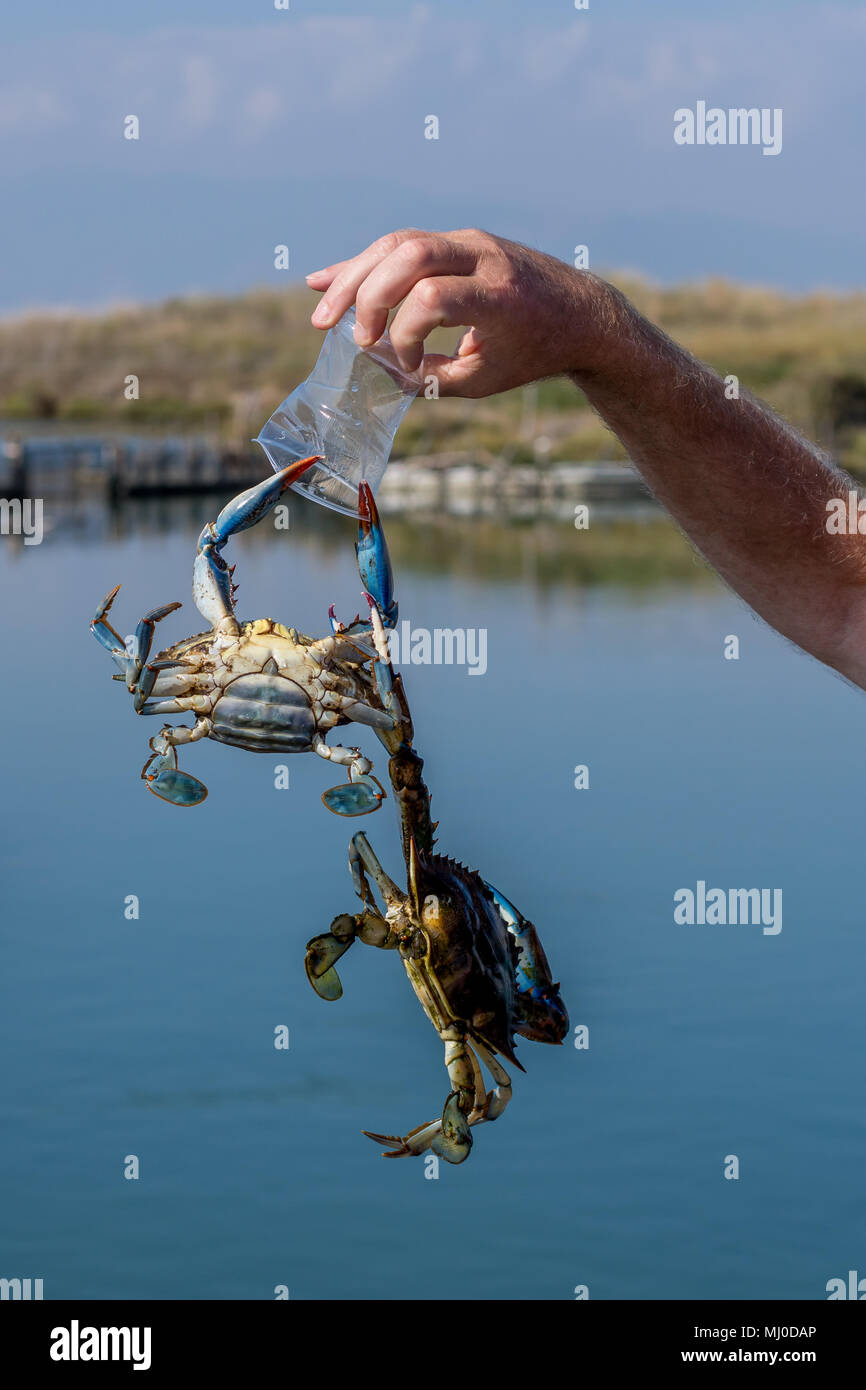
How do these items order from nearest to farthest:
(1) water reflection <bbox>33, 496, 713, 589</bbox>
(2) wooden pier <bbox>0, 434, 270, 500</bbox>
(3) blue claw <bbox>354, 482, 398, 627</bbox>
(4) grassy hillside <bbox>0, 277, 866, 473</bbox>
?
(3) blue claw <bbox>354, 482, 398, 627</bbox>, (1) water reflection <bbox>33, 496, 713, 589</bbox>, (2) wooden pier <bbox>0, 434, 270, 500</bbox>, (4) grassy hillside <bbox>0, 277, 866, 473</bbox>

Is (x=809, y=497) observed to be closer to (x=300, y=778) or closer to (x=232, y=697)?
(x=232, y=697)

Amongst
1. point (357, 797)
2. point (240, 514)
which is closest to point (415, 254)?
point (240, 514)

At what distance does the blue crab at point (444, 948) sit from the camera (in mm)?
3018

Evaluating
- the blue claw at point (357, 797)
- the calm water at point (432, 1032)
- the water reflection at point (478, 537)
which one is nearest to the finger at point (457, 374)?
the blue claw at point (357, 797)

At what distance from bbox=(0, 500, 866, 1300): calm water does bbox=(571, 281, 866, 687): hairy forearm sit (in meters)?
5.85

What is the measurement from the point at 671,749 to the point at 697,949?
7.54 metres

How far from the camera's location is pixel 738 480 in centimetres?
337

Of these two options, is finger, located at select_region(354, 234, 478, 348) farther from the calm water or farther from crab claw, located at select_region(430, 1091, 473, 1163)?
the calm water

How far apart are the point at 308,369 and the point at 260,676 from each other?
54631mm

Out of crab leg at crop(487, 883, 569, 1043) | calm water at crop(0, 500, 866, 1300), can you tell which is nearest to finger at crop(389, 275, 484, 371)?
crab leg at crop(487, 883, 569, 1043)

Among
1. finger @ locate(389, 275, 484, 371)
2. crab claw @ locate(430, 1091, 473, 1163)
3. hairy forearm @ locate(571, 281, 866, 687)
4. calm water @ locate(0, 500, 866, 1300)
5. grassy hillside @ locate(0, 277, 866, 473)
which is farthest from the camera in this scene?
grassy hillside @ locate(0, 277, 866, 473)

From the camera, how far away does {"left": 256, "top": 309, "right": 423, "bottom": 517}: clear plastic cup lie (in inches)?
105

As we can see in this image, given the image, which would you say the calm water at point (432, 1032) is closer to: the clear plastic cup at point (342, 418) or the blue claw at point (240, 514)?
the clear plastic cup at point (342, 418)
